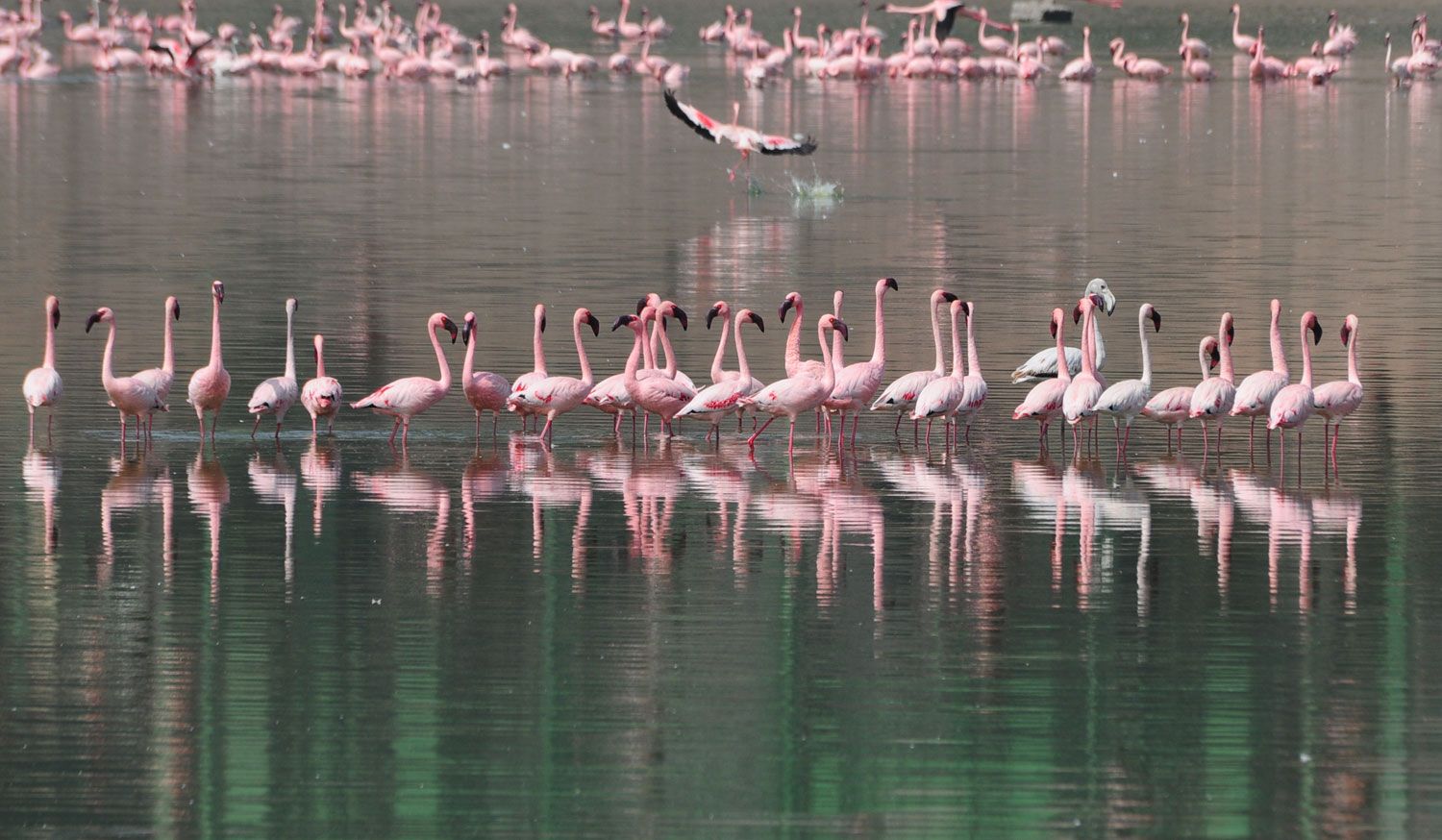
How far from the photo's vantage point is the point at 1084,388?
15.3 m

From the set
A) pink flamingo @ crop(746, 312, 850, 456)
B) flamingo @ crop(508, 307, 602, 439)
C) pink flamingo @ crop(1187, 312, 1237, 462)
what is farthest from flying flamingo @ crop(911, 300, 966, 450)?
flamingo @ crop(508, 307, 602, 439)

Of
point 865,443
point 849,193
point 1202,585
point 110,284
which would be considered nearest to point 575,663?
point 1202,585

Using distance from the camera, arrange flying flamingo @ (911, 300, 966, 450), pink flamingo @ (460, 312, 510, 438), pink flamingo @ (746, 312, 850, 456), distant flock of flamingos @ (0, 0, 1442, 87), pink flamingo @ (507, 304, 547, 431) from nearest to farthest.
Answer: flying flamingo @ (911, 300, 966, 450)
pink flamingo @ (746, 312, 850, 456)
pink flamingo @ (507, 304, 547, 431)
pink flamingo @ (460, 312, 510, 438)
distant flock of flamingos @ (0, 0, 1442, 87)

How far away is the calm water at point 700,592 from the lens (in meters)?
8.72

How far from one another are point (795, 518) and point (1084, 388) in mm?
2799

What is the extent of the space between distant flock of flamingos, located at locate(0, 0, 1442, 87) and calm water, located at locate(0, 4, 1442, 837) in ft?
110

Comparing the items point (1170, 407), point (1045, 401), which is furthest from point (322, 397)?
point (1170, 407)

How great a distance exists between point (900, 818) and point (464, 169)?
30761 millimetres

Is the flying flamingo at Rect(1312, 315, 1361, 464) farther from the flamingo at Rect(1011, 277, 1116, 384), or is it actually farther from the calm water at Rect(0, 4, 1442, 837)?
the flamingo at Rect(1011, 277, 1116, 384)

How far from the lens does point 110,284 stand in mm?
23922

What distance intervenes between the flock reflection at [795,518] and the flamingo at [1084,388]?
34 centimetres

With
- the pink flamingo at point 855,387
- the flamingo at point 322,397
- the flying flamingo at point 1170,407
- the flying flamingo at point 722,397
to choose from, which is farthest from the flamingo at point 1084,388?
the flamingo at point 322,397

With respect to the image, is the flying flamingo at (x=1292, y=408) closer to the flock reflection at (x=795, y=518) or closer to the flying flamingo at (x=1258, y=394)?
the flying flamingo at (x=1258, y=394)

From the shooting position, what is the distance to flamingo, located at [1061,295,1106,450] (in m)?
15.2
